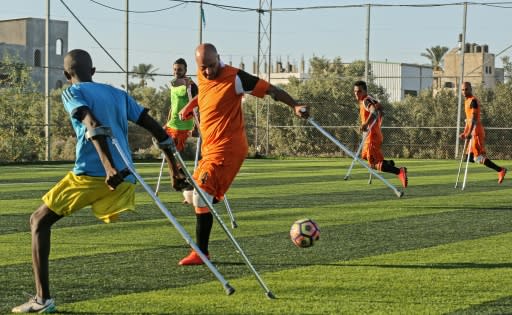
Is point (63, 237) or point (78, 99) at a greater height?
point (78, 99)

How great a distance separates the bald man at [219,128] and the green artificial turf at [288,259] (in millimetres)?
757

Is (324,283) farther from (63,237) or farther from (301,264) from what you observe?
(63,237)

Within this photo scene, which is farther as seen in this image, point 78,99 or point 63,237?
point 63,237

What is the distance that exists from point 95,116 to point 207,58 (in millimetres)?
2272

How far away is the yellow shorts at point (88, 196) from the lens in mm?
6883

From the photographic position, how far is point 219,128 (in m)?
9.27

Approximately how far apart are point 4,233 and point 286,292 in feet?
17.4

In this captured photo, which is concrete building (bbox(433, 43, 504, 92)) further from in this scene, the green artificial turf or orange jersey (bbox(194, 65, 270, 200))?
orange jersey (bbox(194, 65, 270, 200))

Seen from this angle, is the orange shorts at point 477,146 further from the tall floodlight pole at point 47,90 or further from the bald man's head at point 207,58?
the tall floodlight pole at point 47,90

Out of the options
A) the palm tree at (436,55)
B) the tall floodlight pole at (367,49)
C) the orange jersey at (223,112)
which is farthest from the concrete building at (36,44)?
the palm tree at (436,55)

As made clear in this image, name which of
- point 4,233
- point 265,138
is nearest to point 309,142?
point 265,138

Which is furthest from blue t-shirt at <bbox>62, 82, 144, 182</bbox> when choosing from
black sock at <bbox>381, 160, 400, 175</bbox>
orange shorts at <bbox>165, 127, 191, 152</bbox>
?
black sock at <bbox>381, 160, 400, 175</bbox>

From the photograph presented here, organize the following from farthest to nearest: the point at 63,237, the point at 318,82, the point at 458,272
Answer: the point at 318,82
the point at 63,237
the point at 458,272

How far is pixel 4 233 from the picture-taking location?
11.9 meters
